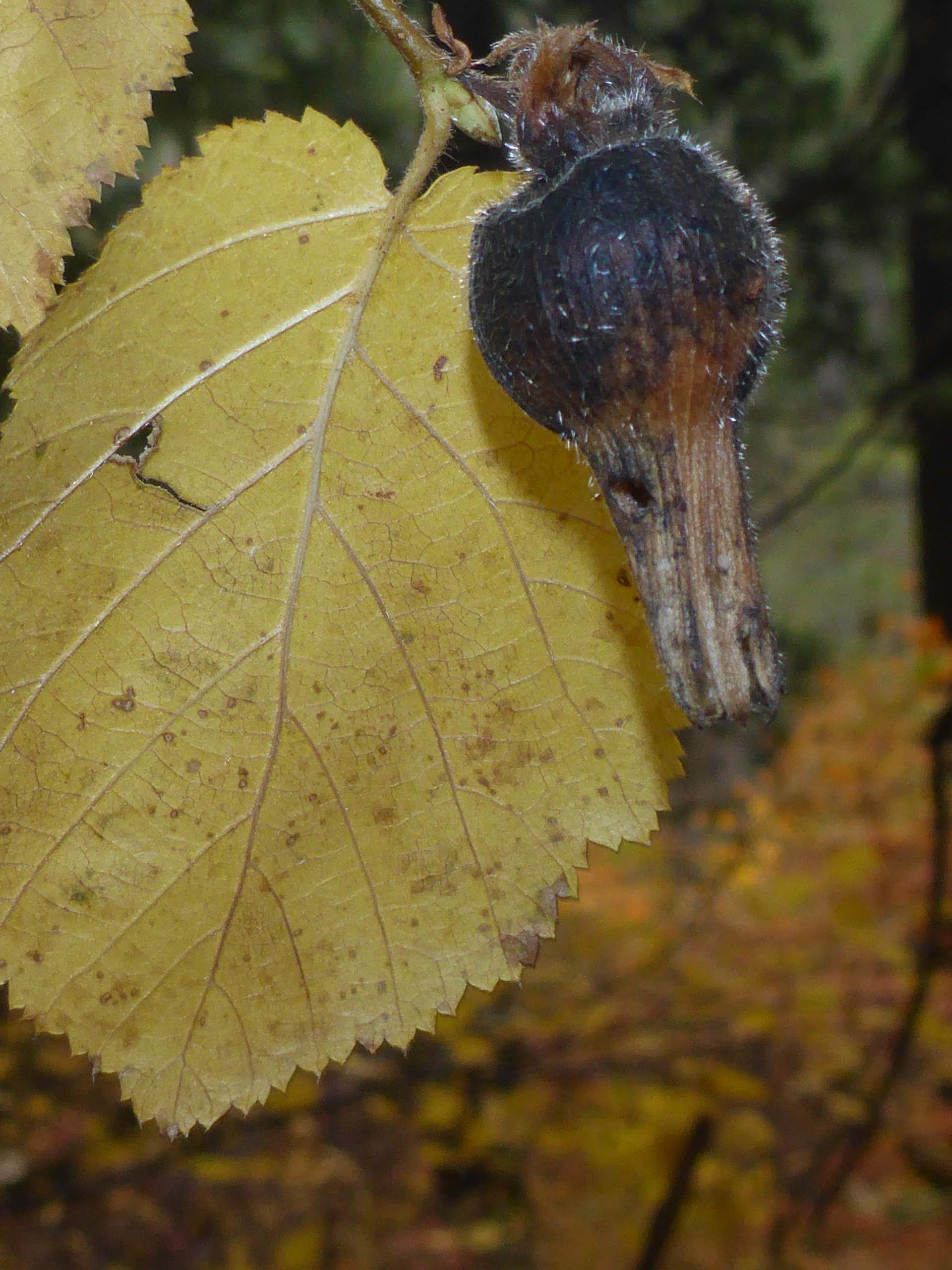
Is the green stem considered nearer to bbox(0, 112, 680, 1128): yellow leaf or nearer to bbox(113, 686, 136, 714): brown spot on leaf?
bbox(0, 112, 680, 1128): yellow leaf

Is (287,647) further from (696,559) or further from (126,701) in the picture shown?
(696,559)

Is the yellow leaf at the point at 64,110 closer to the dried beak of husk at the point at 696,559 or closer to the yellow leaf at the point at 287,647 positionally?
the yellow leaf at the point at 287,647

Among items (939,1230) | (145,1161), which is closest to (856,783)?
(939,1230)

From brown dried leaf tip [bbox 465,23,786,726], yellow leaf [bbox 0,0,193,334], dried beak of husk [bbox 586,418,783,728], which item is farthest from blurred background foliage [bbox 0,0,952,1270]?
dried beak of husk [bbox 586,418,783,728]

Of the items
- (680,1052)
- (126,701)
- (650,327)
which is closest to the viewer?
(650,327)

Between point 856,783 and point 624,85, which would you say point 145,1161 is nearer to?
point 624,85

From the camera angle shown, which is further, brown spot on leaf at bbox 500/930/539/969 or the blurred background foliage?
the blurred background foliage

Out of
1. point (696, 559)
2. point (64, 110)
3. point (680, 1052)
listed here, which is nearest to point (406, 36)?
point (64, 110)
